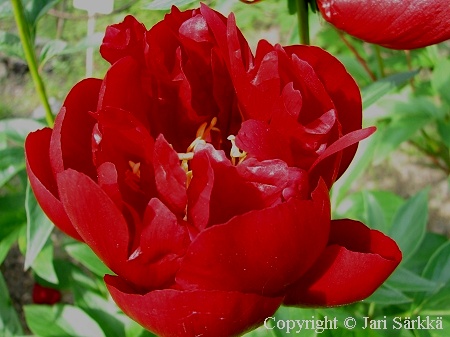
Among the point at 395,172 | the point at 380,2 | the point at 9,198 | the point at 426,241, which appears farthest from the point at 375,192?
the point at 380,2

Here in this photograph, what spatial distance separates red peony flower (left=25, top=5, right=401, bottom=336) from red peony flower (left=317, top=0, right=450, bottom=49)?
0.19ft

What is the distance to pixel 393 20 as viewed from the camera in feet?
1.91

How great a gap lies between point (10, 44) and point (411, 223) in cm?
59

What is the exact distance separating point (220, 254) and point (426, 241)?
898mm

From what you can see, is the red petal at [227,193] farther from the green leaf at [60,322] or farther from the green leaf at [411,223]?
the green leaf at [411,223]

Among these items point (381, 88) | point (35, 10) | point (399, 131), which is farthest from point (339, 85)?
point (399, 131)

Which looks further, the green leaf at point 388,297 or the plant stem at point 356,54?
the plant stem at point 356,54

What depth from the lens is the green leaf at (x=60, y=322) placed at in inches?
35.4

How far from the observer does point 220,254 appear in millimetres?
469

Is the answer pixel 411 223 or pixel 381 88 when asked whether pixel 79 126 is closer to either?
pixel 381 88

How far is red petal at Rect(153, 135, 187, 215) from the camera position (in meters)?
0.53

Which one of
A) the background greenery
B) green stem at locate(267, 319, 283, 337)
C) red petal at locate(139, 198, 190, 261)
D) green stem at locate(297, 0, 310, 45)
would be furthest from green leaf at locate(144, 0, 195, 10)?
green stem at locate(267, 319, 283, 337)

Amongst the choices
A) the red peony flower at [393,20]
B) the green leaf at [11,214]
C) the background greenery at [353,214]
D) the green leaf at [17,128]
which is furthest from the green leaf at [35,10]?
the red peony flower at [393,20]

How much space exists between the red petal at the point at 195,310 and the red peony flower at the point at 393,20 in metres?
0.24
